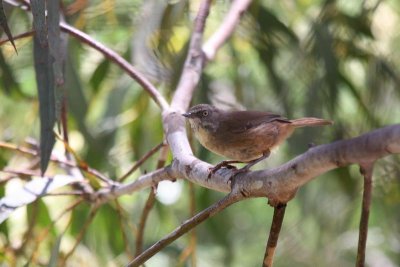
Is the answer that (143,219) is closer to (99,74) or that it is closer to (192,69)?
(192,69)

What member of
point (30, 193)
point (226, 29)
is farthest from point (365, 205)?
point (226, 29)

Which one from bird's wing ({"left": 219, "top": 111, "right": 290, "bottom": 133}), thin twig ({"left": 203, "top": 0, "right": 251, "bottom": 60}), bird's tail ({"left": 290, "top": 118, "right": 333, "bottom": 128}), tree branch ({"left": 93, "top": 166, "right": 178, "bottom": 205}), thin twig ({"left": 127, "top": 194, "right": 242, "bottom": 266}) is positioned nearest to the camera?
thin twig ({"left": 127, "top": 194, "right": 242, "bottom": 266})

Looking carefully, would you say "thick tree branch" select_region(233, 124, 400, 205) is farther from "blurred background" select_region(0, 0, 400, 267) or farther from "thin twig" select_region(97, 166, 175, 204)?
"blurred background" select_region(0, 0, 400, 267)

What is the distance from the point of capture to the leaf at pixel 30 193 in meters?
2.49

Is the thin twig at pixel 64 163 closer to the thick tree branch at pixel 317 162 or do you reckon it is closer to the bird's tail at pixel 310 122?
the bird's tail at pixel 310 122

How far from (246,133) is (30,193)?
2.52 ft

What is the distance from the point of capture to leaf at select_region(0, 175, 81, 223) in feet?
8.18

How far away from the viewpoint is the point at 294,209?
5172mm

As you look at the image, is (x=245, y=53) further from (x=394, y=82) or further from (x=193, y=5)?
(x=394, y=82)

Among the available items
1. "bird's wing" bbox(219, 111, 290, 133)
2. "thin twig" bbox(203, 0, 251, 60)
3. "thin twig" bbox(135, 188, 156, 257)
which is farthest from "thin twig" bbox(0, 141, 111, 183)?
"thin twig" bbox(203, 0, 251, 60)

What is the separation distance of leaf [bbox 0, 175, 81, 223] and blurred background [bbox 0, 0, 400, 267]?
0.92 feet

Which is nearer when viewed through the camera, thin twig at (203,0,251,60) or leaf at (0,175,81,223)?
leaf at (0,175,81,223)

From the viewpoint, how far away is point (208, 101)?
11.2 feet

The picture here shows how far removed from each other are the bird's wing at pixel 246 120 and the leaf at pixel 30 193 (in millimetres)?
563
